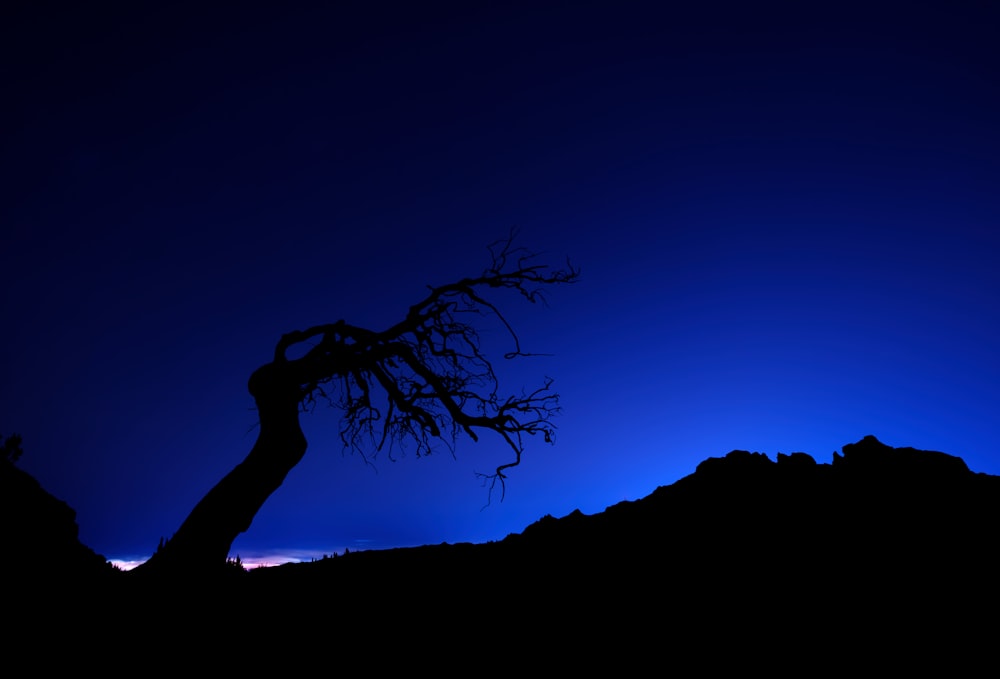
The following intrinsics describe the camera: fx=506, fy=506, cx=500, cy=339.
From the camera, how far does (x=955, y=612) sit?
5680 millimetres

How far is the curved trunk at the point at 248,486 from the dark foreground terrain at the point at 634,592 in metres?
0.38

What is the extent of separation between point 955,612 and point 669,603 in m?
3.07

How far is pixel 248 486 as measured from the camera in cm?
738

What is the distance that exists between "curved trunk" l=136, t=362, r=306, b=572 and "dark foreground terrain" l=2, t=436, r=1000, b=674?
0.38 m

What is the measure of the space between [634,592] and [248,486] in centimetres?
563

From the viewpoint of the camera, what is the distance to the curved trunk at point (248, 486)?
682cm

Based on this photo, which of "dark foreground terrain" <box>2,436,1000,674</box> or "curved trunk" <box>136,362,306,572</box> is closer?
"dark foreground terrain" <box>2,436,1000,674</box>

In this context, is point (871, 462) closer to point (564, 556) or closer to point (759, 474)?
point (759, 474)

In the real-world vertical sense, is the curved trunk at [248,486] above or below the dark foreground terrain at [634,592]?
above

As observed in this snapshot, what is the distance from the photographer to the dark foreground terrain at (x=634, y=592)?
17.2ft

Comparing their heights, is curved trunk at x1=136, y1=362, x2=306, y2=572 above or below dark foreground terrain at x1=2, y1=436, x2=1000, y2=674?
above

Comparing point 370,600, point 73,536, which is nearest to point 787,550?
point 370,600

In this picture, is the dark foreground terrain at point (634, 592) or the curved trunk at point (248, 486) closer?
the dark foreground terrain at point (634, 592)

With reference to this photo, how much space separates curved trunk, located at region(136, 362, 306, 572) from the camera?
22.4ft
